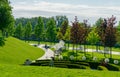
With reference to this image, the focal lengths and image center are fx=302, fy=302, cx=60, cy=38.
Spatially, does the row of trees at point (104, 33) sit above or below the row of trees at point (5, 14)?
below

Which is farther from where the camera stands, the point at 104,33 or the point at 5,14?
the point at 104,33

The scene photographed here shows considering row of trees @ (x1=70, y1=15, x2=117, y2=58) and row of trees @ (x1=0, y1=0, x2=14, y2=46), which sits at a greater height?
row of trees @ (x1=0, y1=0, x2=14, y2=46)

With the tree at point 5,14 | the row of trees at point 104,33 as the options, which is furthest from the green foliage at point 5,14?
the row of trees at point 104,33

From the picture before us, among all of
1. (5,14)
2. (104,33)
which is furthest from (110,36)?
(5,14)

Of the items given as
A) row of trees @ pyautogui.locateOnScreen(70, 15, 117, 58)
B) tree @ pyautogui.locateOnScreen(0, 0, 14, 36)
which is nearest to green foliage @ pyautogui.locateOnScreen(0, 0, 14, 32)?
tree @ pyautogui.locateOnScreen(0, 0, 14, 36)

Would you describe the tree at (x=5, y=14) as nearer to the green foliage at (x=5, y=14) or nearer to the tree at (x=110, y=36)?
the green foliage at (x=5, y=14)

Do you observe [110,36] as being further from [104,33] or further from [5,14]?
[5,14]

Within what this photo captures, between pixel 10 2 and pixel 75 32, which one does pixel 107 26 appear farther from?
pixel 10 2

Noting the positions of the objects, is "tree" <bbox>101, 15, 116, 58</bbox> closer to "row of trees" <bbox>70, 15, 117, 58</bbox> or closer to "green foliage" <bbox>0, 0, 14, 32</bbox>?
"row of trees" <bbox>70, 15, 117, 58</bbox>

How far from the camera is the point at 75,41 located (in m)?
72.3

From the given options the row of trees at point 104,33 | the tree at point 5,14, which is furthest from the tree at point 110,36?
the tree at point 5,14

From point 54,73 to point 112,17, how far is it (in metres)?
54.8

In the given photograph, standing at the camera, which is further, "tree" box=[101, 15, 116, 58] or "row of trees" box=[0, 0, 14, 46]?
"tree" box=[101, 15, 116, 58]

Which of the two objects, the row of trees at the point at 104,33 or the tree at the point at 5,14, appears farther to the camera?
the row of trees at the point at 104,33
